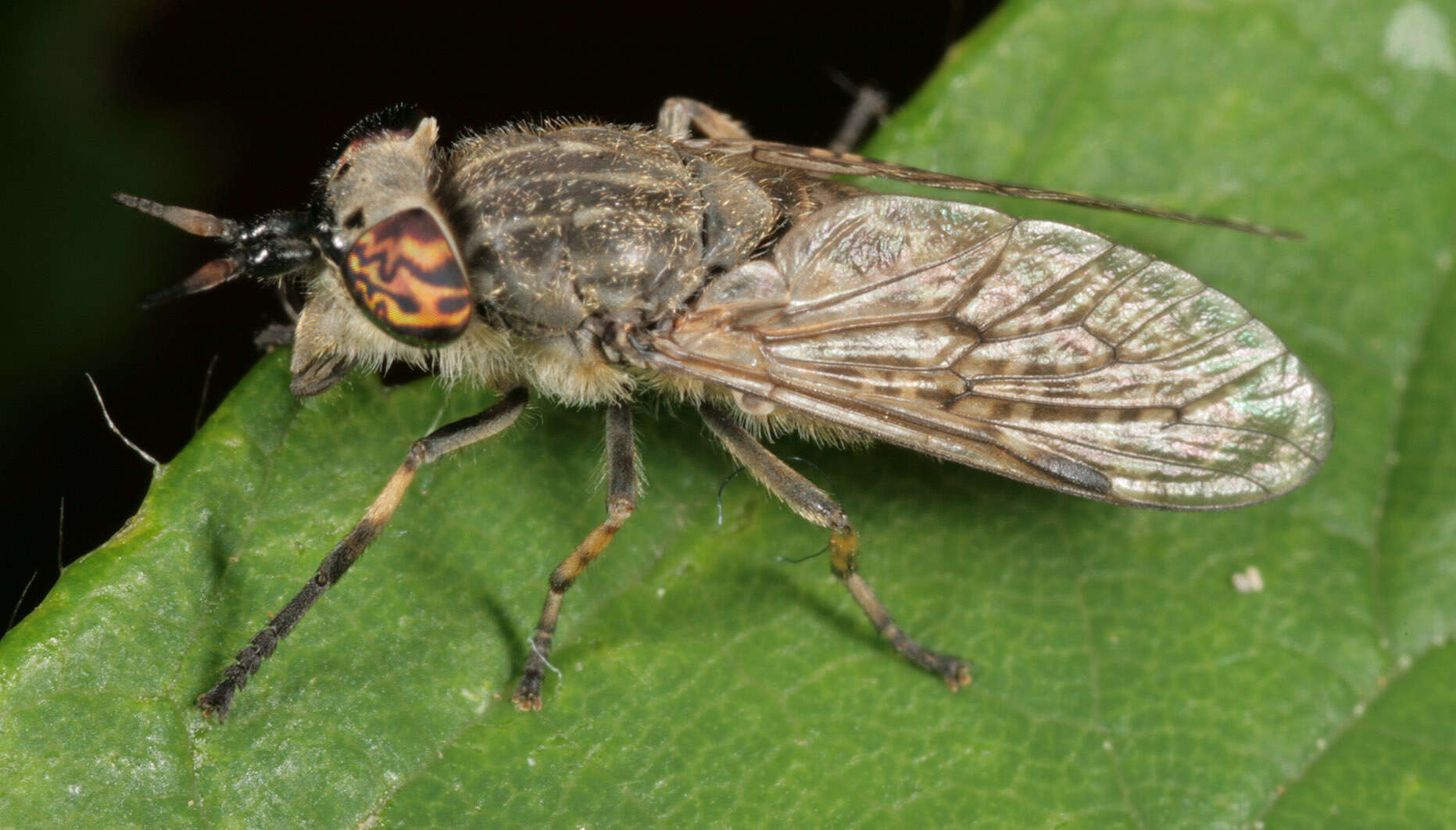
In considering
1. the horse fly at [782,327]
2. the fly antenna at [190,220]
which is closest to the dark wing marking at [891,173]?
the horse fly at [782,327]

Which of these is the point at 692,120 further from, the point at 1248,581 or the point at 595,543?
the point at 1248,581

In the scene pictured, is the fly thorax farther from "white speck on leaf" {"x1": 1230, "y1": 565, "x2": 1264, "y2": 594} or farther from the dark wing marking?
"white speck on leaf" {"x1": 1230, "y1": 565, "x2": 1264, "y2": 594}

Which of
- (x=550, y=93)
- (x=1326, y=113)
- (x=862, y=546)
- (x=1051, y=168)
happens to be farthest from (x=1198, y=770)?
(x=550, y=93)

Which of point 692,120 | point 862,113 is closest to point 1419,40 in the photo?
point 862,113

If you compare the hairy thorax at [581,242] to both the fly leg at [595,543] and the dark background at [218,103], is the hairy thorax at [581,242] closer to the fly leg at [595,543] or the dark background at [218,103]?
the fly leg at [595,543]

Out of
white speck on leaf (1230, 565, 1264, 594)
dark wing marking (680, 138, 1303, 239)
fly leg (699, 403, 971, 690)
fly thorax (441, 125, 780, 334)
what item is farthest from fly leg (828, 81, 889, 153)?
white speck on leaf (1230, 565, 1264, 594)

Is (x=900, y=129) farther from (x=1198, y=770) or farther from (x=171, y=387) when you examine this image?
(x=171, y=387)
